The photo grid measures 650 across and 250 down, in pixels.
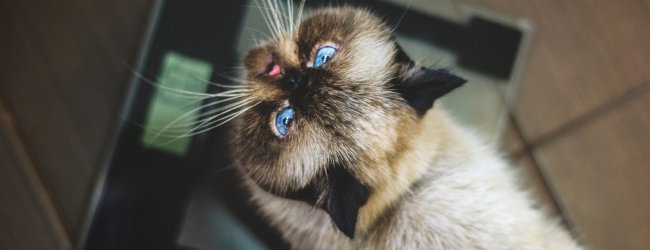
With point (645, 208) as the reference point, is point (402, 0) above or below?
above

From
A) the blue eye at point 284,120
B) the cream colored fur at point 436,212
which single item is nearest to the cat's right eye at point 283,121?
the blue eye at point 284,120

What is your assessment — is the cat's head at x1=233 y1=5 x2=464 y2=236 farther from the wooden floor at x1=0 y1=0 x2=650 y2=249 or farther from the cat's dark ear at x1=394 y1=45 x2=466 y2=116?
the wooden floor at x1=0 y1=0 x2=650 y2=249

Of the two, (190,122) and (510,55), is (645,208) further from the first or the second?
(190,122)

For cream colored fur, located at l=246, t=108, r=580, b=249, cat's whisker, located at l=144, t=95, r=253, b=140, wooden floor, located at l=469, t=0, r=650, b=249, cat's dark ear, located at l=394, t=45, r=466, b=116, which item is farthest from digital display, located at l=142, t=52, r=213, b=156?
wooden floor, located at l=469, t=0, r=650, b=249

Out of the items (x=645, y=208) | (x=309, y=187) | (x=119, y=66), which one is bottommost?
(x=645, y=208)

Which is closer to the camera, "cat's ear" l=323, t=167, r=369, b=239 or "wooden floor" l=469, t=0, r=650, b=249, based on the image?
"cat's ear" l=323, t=167, r=369, b=239

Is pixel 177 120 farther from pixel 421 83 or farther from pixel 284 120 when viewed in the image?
pixel 421 83

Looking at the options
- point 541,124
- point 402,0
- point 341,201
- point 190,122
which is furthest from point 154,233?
point 541,124

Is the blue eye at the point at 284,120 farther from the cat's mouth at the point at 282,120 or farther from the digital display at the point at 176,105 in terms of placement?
the digital display at the point at 176,105

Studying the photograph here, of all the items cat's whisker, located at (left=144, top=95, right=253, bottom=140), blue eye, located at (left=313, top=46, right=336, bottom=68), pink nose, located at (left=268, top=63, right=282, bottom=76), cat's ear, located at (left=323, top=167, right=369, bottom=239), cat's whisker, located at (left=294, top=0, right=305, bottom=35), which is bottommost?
cat's ear, located at (left=323, top=167, right=369, bottom=239)
